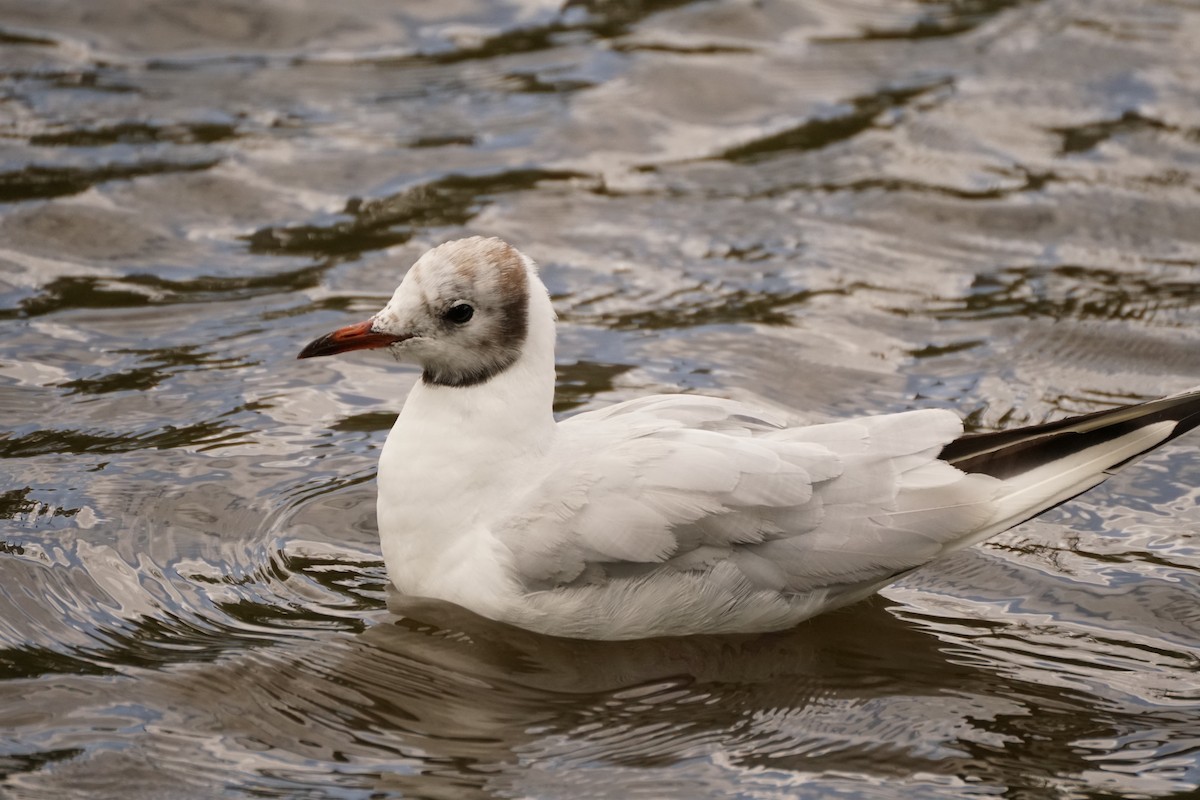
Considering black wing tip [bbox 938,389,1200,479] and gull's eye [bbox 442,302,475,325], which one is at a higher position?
gull's eye [bbox 442,302,475,325]

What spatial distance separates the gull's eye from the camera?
5293 millimetres

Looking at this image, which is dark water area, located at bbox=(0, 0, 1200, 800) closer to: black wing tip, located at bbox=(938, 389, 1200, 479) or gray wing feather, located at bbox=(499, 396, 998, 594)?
gray wing feather, located at bbox=(499, 396, 998, 594)

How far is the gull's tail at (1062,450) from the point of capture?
514cm

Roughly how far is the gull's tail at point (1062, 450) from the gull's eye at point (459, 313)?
65.3 inches

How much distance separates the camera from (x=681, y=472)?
5.06 m

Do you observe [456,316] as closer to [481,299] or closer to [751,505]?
[481,299]

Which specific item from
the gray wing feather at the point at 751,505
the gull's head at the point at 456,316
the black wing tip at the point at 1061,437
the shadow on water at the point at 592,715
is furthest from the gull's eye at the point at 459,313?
the black wing tip at the point at 1061,437

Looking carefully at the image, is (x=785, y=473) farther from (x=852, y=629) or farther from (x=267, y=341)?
(x=267, y=341)

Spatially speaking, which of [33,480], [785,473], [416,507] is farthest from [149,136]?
[785,473]

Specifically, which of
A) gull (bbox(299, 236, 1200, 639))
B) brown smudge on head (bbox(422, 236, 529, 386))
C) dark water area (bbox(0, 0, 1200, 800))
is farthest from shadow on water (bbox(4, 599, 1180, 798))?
brown smudge on head (bbox(422, 236, 529, 386))

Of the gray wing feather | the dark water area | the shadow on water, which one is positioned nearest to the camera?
the shadow on water

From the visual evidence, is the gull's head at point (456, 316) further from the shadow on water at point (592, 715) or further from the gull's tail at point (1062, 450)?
the gull's tail at point (1062, 450)

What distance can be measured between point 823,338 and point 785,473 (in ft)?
9.05

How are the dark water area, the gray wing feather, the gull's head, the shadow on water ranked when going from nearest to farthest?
the shadow on water, the dark water area, the gray wing feather, the gull's head
